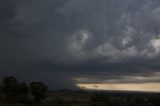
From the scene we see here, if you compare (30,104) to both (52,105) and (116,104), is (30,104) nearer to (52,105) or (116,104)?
(52,105)

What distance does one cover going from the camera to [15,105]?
186875 millimetres

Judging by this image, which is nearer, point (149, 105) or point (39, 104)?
point (149, 105)

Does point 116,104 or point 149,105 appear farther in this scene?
point 116,104

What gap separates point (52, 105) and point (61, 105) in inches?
205

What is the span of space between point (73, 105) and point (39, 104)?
1574cm

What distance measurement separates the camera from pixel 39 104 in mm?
199625

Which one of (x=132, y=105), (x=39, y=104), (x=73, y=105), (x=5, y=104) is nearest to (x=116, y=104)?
(x=132, y=105)

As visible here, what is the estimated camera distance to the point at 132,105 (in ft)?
646

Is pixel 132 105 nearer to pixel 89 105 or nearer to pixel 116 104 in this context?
pixel 116 104

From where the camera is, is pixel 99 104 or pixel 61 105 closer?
pixel 99 104

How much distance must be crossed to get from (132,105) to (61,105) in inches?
1281

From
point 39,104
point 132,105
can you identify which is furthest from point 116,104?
point 39,104

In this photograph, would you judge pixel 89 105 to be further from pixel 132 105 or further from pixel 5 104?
pixel 5 104

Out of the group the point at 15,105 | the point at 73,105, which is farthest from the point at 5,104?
the point at 73,105
